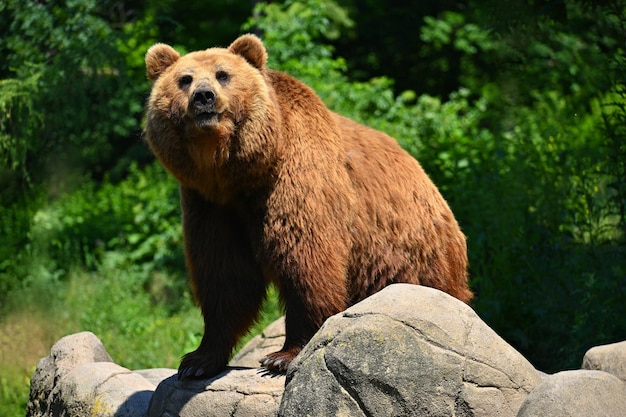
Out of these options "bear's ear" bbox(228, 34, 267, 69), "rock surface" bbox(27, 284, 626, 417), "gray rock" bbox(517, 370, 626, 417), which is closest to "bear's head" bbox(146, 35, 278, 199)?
"bear's ear" bbox(228, 34, 267, 69)

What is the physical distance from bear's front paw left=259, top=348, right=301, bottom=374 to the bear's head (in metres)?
1.15

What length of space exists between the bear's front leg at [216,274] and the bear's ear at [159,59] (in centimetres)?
85

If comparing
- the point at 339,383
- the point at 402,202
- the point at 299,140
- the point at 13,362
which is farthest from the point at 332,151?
the point at 13,362

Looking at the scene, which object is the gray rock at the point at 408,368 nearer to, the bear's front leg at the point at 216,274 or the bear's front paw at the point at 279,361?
the bear's front paw at the point at 279,361

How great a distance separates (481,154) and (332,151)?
17.2 feet

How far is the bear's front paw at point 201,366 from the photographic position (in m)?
5.85

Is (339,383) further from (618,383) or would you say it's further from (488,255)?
(488,255)

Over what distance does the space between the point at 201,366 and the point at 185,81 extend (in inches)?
74.2

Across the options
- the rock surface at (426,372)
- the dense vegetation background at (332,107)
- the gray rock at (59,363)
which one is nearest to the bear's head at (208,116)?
the dense vegetation background at (332,107)

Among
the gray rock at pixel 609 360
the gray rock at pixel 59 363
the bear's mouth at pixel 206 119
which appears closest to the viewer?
the gray rock at pixel 609 360

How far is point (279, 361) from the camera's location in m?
5.64

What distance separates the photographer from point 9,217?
430 inches

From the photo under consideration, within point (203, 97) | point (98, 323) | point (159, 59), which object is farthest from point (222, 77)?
point (98, 323)

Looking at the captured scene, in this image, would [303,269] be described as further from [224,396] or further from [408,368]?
[408,368]
